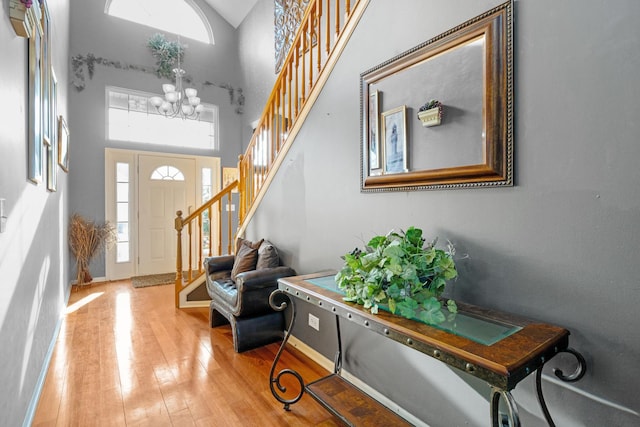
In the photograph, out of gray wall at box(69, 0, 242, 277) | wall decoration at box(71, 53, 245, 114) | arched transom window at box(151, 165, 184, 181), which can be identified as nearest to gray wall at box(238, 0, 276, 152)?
gray wall at box(69, 0, 242, 277)

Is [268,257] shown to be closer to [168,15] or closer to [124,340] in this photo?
[124,340]

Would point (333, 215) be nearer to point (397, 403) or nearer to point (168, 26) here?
point (397, 403)

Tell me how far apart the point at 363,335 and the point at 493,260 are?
3.33ft

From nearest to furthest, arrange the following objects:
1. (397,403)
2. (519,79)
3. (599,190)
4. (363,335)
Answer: (599,190) → (519,79) → (397,403) → (363,335)

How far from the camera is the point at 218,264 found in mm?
3482

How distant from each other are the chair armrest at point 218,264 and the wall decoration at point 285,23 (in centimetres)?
311

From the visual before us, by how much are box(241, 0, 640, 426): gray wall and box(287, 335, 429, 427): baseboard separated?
0.21ft

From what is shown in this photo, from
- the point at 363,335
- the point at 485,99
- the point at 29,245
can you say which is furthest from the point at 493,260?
the point at 29,245

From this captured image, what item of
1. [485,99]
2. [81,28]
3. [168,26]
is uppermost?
[168,26]

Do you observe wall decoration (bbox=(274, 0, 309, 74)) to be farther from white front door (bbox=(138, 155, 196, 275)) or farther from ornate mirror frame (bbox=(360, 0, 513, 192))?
ornate mirror frame (bbox=(360, 0, 513, 192))

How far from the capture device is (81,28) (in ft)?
16.8

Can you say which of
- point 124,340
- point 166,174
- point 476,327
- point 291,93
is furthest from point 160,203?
point 476,327

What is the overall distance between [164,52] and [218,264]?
14.1 ft

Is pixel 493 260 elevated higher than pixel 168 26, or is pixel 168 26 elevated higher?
pixel 168 26
